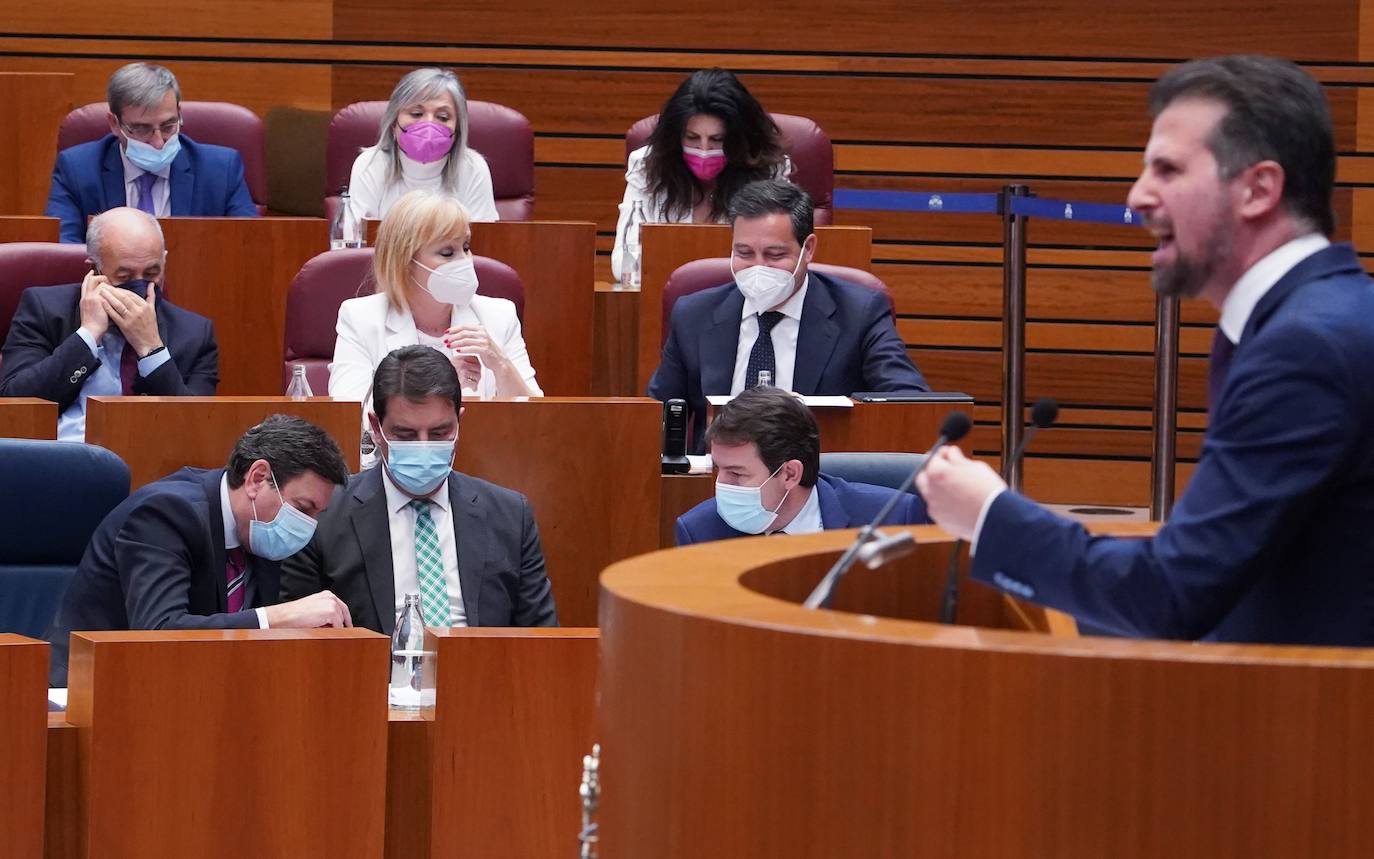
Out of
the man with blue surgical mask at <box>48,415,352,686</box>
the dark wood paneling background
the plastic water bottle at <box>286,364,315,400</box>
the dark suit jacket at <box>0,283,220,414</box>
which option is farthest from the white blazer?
the dark wood paneling background

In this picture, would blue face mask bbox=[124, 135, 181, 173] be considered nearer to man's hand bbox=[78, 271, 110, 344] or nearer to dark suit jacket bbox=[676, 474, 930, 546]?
man's hand bbox=[78, 271, 110, 344]

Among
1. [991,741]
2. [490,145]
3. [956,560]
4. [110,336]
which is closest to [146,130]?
[490,145]

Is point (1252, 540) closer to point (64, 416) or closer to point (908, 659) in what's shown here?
point (908, 659)

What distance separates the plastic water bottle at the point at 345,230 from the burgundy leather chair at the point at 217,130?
604mm

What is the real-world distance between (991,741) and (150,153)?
424cm

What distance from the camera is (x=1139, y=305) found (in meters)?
6.48

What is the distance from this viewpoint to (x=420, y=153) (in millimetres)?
5059

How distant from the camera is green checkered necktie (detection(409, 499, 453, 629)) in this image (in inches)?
130

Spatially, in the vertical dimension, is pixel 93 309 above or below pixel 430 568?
above

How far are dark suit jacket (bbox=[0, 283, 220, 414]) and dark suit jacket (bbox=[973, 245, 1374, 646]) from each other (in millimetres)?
2949

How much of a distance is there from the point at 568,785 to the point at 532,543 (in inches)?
29.6

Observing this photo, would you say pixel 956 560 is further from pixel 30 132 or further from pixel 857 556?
pixel 30 132

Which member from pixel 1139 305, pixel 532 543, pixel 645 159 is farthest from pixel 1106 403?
pixel 532 543

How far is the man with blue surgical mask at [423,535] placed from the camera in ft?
10.7
